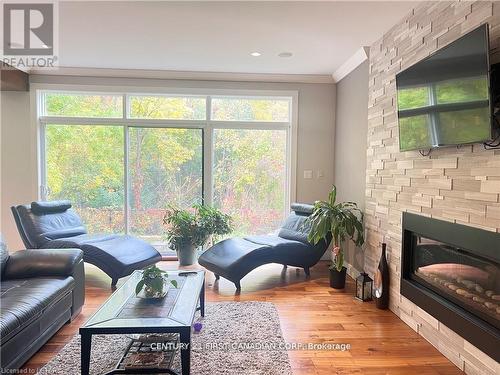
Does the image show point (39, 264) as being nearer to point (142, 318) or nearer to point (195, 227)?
point (142, 318)

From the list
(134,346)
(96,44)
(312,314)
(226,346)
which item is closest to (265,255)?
(312,314)

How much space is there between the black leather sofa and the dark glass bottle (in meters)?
2.73

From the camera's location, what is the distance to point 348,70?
4234 millimetres

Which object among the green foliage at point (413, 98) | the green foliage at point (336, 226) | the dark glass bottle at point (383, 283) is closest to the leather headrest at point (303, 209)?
the green foliage at point (336, 226)

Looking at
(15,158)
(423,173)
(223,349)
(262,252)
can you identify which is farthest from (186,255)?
(423,173)

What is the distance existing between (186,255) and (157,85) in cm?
244

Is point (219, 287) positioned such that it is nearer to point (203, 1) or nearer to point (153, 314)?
point (153, 314)

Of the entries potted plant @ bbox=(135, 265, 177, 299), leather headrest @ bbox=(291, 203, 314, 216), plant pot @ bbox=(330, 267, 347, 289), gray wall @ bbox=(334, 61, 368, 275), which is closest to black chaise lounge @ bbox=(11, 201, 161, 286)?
potted plant @ bbox=(135, 265, 177, 299)

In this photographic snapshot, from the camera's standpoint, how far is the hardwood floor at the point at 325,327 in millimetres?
2199

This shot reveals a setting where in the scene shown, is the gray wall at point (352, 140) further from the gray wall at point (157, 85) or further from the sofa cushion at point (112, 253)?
the sofa cushion at point (112, 253)

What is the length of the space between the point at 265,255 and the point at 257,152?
1.81m

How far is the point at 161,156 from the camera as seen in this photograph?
15.9 feet

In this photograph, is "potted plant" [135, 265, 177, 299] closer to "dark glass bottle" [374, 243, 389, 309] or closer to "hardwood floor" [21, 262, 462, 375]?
"hardwood floor" [21, 262, 462, 375]

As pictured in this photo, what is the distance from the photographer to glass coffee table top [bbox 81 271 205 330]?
183 cm
